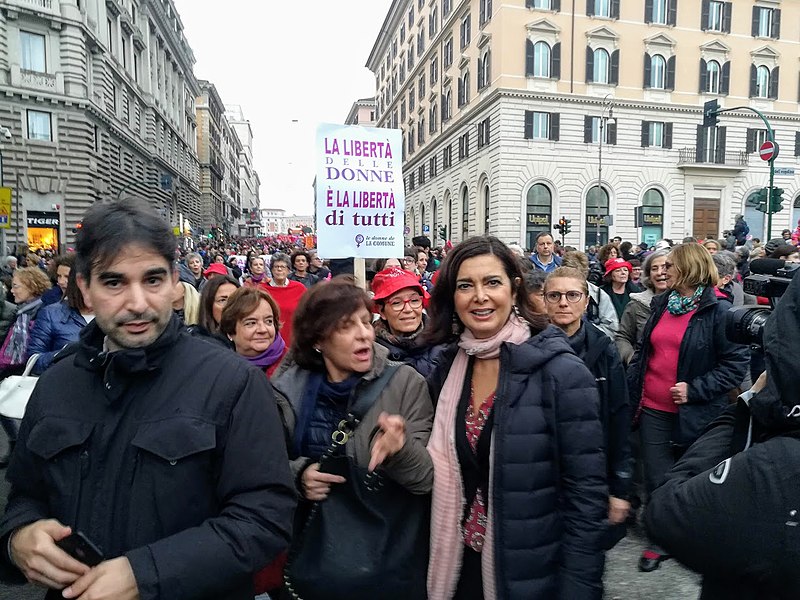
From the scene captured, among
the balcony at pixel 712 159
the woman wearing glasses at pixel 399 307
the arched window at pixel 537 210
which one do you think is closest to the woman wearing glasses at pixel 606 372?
the woman wearing glasses at pixel 399 307

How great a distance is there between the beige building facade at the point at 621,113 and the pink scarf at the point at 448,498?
1174 inches

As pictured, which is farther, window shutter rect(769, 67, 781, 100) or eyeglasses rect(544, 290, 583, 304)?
window shutter rect(769, 67, 781, 100)

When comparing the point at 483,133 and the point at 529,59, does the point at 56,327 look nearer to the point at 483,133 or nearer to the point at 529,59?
the point at 483,133

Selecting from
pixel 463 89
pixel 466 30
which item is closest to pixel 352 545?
pixel 463 89

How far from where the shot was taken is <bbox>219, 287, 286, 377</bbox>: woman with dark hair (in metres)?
3.29

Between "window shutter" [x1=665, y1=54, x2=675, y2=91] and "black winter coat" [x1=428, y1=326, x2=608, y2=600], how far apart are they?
Answer: 37444mm

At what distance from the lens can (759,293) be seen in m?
1.75

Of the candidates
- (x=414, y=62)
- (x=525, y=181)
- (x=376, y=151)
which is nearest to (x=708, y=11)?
(x=525, y=181)

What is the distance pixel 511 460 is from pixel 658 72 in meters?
37.9

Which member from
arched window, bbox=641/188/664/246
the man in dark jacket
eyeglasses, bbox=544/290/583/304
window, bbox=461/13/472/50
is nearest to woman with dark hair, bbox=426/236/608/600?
the man in dark jacket

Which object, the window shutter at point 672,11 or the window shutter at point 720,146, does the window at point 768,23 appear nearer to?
the window shutter at point 672,11

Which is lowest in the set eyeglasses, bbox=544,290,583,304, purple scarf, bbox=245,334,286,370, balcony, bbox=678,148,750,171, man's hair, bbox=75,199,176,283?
purple scarf, bbox=245,334,286,370

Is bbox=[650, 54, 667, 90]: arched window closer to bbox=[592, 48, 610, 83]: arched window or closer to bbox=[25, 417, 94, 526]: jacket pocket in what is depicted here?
bbox=[592, 48, 610, 83]: arched window

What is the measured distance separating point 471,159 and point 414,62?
18612mm
